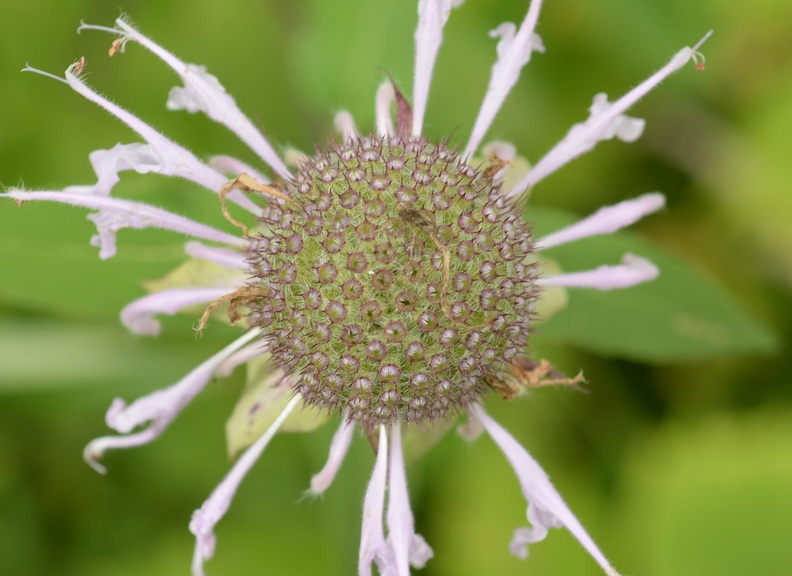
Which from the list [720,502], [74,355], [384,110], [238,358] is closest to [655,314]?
[720,502]

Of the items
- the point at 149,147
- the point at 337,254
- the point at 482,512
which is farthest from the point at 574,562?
the point at 149,147

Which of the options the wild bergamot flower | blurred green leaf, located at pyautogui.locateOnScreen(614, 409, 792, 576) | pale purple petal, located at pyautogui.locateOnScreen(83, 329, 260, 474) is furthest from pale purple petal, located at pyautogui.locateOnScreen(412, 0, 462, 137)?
blurred green leaf, located at pyautogui.locateOnScreen(614, 409, 792, 576)

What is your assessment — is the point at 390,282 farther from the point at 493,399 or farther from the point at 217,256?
the point at 493,399

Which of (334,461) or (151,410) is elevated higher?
(151,410)

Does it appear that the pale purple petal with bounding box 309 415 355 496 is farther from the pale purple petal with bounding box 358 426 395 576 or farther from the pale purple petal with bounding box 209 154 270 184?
the pale purple petal with bounding box 209 154 270 184

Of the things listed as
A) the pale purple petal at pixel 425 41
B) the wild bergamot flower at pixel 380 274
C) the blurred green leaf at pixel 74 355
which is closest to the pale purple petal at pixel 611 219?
the wild bergamot flower at pixel 380 274

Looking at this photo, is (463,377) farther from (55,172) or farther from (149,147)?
(55,172)
